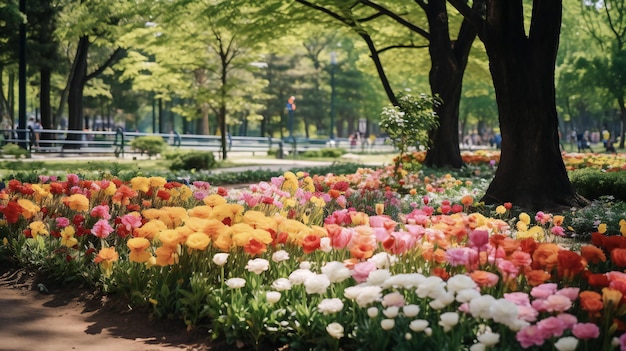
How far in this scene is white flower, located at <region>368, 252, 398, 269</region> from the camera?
3.79 meters

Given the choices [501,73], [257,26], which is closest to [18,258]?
[501,73]

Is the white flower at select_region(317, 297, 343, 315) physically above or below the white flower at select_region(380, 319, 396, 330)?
above

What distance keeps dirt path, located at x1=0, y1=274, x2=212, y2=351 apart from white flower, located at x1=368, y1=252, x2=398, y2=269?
1036mm

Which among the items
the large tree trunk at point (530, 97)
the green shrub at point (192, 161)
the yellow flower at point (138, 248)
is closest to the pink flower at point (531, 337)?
the yellow flower at point (138, 248)

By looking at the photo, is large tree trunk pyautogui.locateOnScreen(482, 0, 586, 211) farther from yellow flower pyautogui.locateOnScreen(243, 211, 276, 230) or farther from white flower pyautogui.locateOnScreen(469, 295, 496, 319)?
white flower pyautogui.locateOnScreen(469, 295, 496, 319)

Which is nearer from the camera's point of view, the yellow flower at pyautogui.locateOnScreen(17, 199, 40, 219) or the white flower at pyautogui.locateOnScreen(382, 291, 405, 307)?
the white flower at pyautogui.locateOnScreen(382, 291, 405, 307)

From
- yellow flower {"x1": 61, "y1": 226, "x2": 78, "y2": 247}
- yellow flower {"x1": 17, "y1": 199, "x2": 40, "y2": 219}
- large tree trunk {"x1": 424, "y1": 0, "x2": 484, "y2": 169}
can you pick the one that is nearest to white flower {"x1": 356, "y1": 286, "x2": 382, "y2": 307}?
yellow flower {"x1": 61, "y1": 226, "x2": 78, "y2": 247}

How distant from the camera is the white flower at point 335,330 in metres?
3.07

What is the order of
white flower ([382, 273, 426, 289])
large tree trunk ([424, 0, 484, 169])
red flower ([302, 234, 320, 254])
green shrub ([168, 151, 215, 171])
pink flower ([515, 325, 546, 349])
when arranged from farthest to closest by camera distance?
green shrub ([168, 151, 215, 171]) < large tree trunk ([424, 0, 484, 169]) < red flower ([302, 234, 320, 254]) < white flower ([382, 273, 426, 289]) < pink flower ([515, 325, 546, 349])

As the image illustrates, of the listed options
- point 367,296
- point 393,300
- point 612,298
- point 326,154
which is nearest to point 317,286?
point 367,296

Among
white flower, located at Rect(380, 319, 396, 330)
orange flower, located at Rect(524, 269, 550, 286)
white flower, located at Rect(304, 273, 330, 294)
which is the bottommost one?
white flower, located at Rect(380, 319, 396, 330)

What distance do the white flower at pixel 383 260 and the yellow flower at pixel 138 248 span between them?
138cm

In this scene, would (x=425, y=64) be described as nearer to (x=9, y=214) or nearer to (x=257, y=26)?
(x=257, y=26)

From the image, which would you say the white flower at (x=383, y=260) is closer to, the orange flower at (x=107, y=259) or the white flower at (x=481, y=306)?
the white flower at (x=481, y=306)
